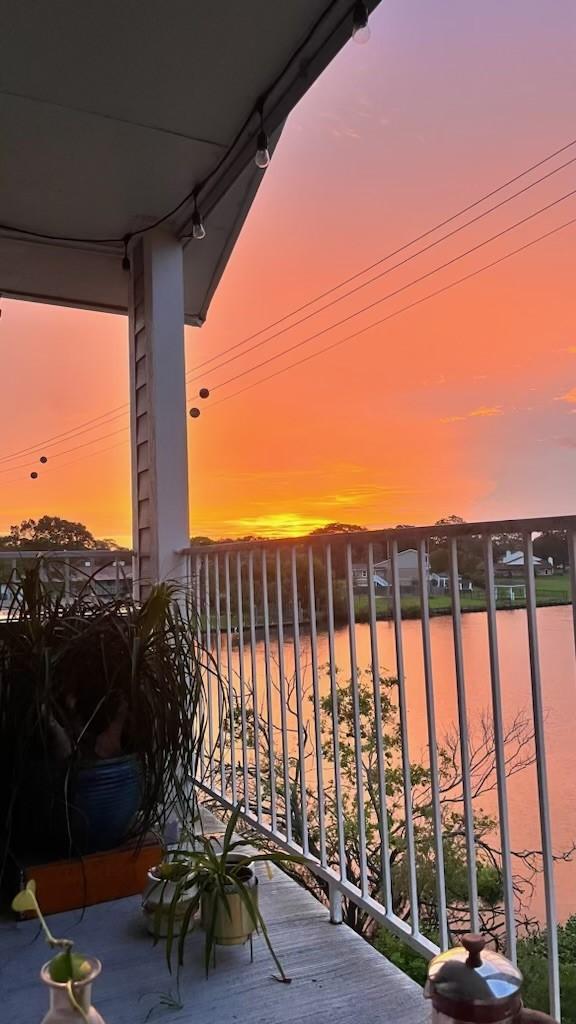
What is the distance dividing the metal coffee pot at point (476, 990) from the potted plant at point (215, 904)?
2.50 feet

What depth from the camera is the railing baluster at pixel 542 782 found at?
3.84 feet

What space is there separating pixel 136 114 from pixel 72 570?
5.63ft

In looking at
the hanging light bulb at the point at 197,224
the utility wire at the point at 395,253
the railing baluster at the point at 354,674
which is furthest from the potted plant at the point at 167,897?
the utility wire at the point at 395,253

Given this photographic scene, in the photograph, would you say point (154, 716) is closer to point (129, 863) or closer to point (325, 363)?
point (129, 863)

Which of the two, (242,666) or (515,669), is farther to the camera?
(242,666)

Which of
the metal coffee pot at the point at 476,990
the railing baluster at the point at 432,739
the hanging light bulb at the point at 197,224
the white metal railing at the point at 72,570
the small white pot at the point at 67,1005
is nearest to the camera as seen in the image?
the small white pot at the point at 67,1005

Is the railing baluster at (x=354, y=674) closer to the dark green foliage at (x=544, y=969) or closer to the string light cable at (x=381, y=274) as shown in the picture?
the dark green foliage at (x=544, y=969)

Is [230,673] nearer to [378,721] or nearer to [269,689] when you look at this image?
[269,689]

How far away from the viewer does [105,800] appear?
2.00 meters

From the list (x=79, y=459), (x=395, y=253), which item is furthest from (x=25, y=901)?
(x=395, y=253)

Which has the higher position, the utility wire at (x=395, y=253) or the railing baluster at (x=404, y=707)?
the utility wire at (x=395, y=253)

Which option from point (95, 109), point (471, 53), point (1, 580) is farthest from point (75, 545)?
point (471, 53)

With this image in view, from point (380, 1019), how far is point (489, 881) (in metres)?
2.69

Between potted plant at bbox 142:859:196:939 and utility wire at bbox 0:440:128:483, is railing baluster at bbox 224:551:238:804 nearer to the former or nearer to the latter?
potted plant at bbox 142:859:196:939
